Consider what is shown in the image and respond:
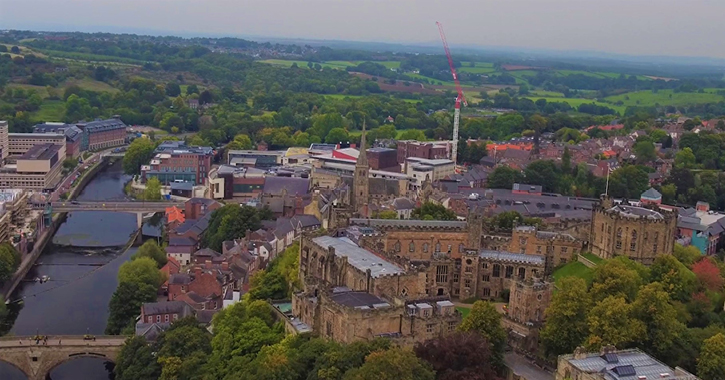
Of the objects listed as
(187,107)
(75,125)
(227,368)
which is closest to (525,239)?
(227,368)

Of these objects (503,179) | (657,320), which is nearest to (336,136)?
(503,179)

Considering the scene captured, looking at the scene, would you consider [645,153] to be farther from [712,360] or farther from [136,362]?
[136,362]

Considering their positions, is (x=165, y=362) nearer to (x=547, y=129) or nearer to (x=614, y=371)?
(x=614, y=371)

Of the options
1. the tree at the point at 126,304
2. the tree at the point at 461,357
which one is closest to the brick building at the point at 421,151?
the tree at the point at 126,304

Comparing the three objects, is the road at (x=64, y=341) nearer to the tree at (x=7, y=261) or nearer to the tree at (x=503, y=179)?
the tree at (x=7, y=261)

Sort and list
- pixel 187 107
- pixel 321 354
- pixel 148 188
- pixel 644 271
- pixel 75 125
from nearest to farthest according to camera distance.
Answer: pixel 321 354
pixel 644 271
pixel 148 188
pixel 75 125
pixel 187 107
